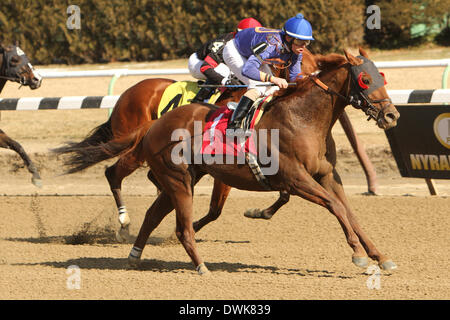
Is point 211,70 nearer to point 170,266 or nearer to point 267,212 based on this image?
point 267,212

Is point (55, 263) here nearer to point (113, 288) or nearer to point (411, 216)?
point (113, 288)

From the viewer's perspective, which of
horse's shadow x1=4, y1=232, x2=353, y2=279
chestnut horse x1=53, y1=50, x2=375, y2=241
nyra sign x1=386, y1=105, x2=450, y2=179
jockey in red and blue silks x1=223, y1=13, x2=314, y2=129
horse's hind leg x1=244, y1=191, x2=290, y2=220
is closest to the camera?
jockey in red and blue silks x1=223, y1=13, x2=314, y2=129

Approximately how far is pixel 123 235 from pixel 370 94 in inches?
112

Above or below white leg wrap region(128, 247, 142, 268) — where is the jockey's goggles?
above

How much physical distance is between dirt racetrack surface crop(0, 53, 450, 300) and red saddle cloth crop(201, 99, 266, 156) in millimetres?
828

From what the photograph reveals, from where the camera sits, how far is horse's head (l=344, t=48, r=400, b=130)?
17.4 feet

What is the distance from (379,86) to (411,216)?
2.57m

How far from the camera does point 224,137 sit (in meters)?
5.62

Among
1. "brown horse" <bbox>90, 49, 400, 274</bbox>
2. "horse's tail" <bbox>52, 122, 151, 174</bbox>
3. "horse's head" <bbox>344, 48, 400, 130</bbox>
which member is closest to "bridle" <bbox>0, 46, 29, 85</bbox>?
"horse's tail" <bbox>52, 122, 151, 174</bbox>

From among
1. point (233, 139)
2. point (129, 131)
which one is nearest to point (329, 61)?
point (233, 139)

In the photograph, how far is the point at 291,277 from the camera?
5500 mm

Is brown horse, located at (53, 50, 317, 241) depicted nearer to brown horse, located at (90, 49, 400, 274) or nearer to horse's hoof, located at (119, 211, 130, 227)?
horse's hoof, located at (119, 211, 130, 227)

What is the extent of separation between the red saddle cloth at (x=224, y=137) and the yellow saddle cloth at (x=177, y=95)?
176cm

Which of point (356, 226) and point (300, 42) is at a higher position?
point (300, 42)
